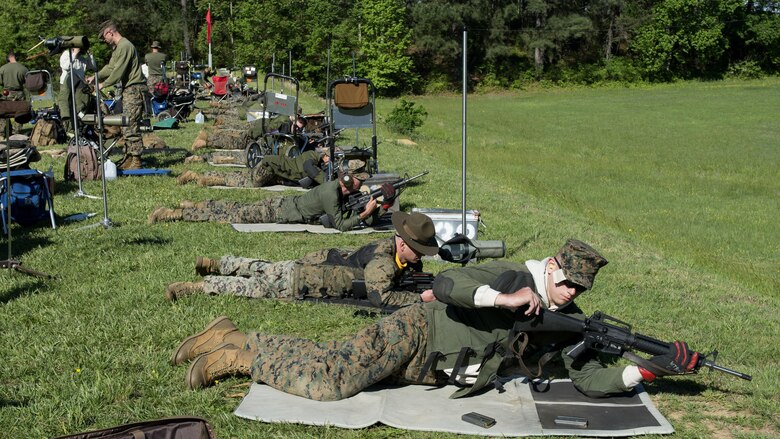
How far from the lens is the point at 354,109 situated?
49.6 ft

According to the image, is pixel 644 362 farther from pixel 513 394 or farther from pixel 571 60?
pixel 571 60

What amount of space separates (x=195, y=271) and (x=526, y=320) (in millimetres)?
4529

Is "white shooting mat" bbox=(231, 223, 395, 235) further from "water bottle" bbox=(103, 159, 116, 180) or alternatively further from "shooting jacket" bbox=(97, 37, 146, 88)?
"shooting jacket" bbox=(97, 37, 146, 88)

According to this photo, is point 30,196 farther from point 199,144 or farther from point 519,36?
point 519,36

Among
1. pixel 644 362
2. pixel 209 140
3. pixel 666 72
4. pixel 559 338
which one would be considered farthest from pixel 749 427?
pixel 666 72

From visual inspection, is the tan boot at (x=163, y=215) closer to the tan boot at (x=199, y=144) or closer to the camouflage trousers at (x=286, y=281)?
the camouflage trousers at (x=286, y=281)

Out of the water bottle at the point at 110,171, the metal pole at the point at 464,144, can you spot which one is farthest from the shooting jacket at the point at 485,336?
the water bottle at the point at 110,171

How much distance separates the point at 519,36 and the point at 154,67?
47.1m

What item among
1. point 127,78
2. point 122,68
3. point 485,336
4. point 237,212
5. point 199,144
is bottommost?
point 199,144

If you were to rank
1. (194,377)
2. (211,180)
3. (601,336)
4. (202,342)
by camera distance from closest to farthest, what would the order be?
1. (601,336)
2. (194,377)
3. (202,342)
4. (211,180)

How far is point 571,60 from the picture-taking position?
6938cm

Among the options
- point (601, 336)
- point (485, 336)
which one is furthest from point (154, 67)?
point (601, 336)

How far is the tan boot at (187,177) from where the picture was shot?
14.6 m

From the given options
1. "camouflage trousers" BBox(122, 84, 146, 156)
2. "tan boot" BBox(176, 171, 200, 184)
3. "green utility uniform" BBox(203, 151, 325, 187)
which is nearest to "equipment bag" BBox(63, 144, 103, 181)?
"camouflage trousers" BBox(122, 84, 146, 156)
